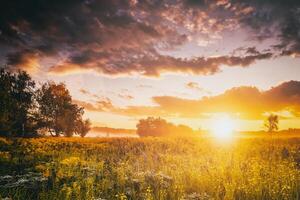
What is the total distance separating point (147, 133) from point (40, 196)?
96444mm

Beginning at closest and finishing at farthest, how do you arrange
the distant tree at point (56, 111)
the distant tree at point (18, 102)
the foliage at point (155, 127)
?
1. the distant tree at point (18, 102)
2. the distant tree at point (56, 111)
3. the foliage at point (155, 127)

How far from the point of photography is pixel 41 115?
57531 mm

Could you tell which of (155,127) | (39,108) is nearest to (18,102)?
(39,108)

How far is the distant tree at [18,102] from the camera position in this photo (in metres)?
44.2

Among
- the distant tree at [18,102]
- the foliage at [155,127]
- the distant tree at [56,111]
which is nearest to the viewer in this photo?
the distant tree at [18,102]

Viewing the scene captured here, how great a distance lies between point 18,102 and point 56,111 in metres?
8.87

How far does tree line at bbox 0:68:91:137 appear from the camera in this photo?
49.1 meters

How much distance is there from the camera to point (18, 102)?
51750 mm

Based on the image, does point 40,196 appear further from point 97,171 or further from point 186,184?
point 186,184

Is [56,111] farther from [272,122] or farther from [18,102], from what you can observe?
[272,122]

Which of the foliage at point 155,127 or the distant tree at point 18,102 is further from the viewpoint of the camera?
the foliage at point 155,127

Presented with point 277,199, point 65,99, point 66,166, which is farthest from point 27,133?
point 277,199

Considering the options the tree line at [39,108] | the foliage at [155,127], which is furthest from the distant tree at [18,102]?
the foliage at [155,127]

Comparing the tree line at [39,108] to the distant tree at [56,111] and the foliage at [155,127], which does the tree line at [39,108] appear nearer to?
the distant tree at [56,111]
